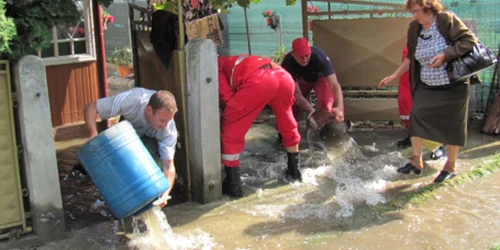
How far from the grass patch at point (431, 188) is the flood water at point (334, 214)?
49mm

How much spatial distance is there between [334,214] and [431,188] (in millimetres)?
1069

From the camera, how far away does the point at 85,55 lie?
6914 millimetres

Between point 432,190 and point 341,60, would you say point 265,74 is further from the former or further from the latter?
point 341,60

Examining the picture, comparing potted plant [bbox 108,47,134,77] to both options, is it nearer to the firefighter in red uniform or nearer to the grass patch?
the firefighter in red uniform

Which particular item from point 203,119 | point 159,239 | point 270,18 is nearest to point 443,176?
point 203,119

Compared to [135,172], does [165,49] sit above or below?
above

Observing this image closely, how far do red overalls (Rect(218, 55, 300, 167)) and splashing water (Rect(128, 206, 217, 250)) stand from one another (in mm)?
974

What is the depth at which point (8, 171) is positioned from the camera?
3756mm

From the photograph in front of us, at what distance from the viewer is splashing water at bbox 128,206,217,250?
393 centimetres

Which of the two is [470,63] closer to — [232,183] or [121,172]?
[232,183]

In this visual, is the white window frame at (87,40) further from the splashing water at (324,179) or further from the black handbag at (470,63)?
the black handbag at (470,63)

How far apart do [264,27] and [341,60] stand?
15.8 ft

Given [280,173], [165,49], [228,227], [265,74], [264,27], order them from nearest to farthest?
[228,227], [265,74], [165,49], [280,173], [264,27]

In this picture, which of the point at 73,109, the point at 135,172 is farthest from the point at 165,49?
the point at 73,109
